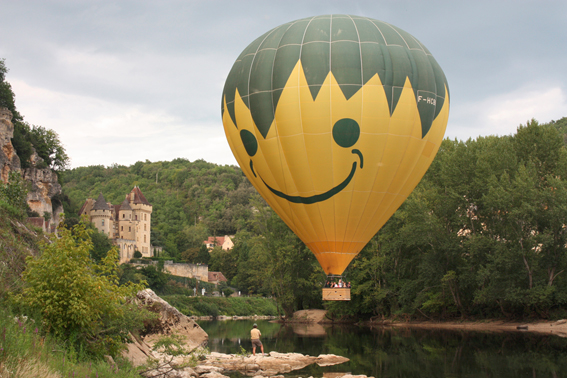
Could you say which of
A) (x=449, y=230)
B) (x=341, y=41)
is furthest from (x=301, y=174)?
(x=449, y=230)

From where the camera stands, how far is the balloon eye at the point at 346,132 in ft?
51.3

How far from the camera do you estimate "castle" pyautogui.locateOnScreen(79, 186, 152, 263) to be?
7706 cm

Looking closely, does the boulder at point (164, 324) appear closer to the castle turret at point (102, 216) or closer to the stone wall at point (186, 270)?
the stone wall at point (186, 270)

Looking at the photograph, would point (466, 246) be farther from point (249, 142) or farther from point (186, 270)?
point (186, 270)

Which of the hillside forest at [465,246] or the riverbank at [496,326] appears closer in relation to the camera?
the riverbank at [496,326]

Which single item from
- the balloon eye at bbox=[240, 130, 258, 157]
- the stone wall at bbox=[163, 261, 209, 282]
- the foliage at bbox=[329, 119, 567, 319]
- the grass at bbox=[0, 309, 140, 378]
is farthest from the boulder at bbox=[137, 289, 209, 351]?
the stone wall at bbox=[163, 261, 209, 282]

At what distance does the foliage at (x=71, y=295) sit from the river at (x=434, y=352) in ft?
19.2

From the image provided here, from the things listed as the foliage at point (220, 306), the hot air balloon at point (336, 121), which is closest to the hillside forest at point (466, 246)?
the hot air balloon at point (336, 121)

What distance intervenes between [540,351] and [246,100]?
38.5 ft

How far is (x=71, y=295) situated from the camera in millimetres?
8641

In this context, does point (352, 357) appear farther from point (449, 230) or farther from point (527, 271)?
point (449, 230)

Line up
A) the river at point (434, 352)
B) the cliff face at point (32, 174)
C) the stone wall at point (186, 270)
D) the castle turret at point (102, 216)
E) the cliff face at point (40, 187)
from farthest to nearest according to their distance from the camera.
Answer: the castle turret at point (102, 216), the stone wall at point (186, 270), the cliff face at point (40, 187), the cliff face at point (32, 174), the river at point (434, 352)

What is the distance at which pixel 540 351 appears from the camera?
1622 centimetres

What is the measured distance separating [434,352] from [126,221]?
233 feet
